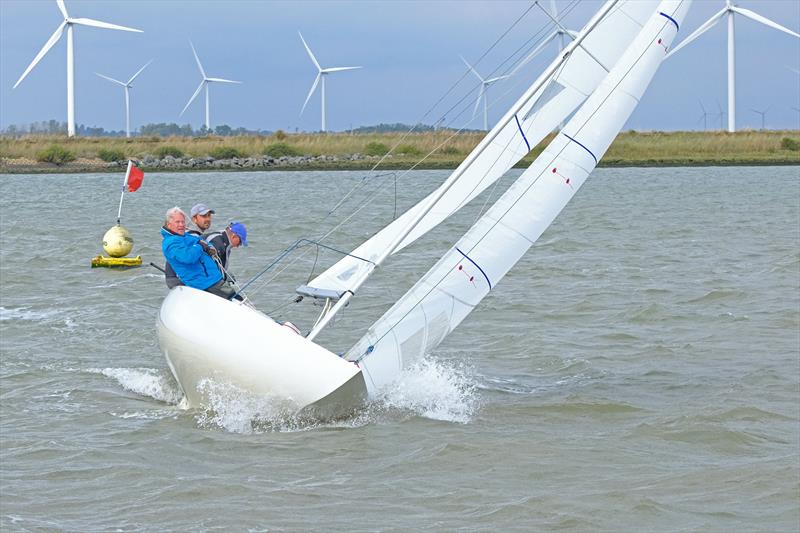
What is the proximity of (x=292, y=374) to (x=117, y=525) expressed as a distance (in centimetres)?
196

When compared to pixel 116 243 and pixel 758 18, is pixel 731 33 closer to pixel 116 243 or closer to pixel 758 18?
pixel 758 18

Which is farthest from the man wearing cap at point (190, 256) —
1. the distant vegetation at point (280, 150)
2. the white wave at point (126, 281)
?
the distant vegetation at point (280, 150)

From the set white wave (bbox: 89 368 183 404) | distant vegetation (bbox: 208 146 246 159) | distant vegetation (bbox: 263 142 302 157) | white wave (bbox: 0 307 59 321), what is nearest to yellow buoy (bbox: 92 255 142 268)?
Result: white wave (bbox: 0 307 59 321)

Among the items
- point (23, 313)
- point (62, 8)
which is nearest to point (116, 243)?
point (23, 313)

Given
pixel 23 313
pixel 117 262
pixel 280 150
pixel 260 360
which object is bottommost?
pixel 260 360

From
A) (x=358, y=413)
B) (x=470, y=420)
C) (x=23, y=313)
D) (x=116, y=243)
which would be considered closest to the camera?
(x=358, y=413)

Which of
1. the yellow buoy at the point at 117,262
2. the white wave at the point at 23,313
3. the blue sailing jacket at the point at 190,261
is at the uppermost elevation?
the yellow buoy at the point at 117,262

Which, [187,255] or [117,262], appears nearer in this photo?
[187,255]

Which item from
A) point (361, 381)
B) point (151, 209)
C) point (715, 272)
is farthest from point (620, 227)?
point (361, 381)

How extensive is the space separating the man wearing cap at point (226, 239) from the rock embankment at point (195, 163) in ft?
149

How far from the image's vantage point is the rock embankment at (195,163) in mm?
55000

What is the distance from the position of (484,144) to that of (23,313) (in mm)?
7635

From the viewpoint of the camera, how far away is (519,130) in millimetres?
9602

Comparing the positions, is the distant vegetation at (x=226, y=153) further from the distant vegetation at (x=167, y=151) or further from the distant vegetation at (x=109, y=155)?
the distant vegetation at (x=109, y=155)
